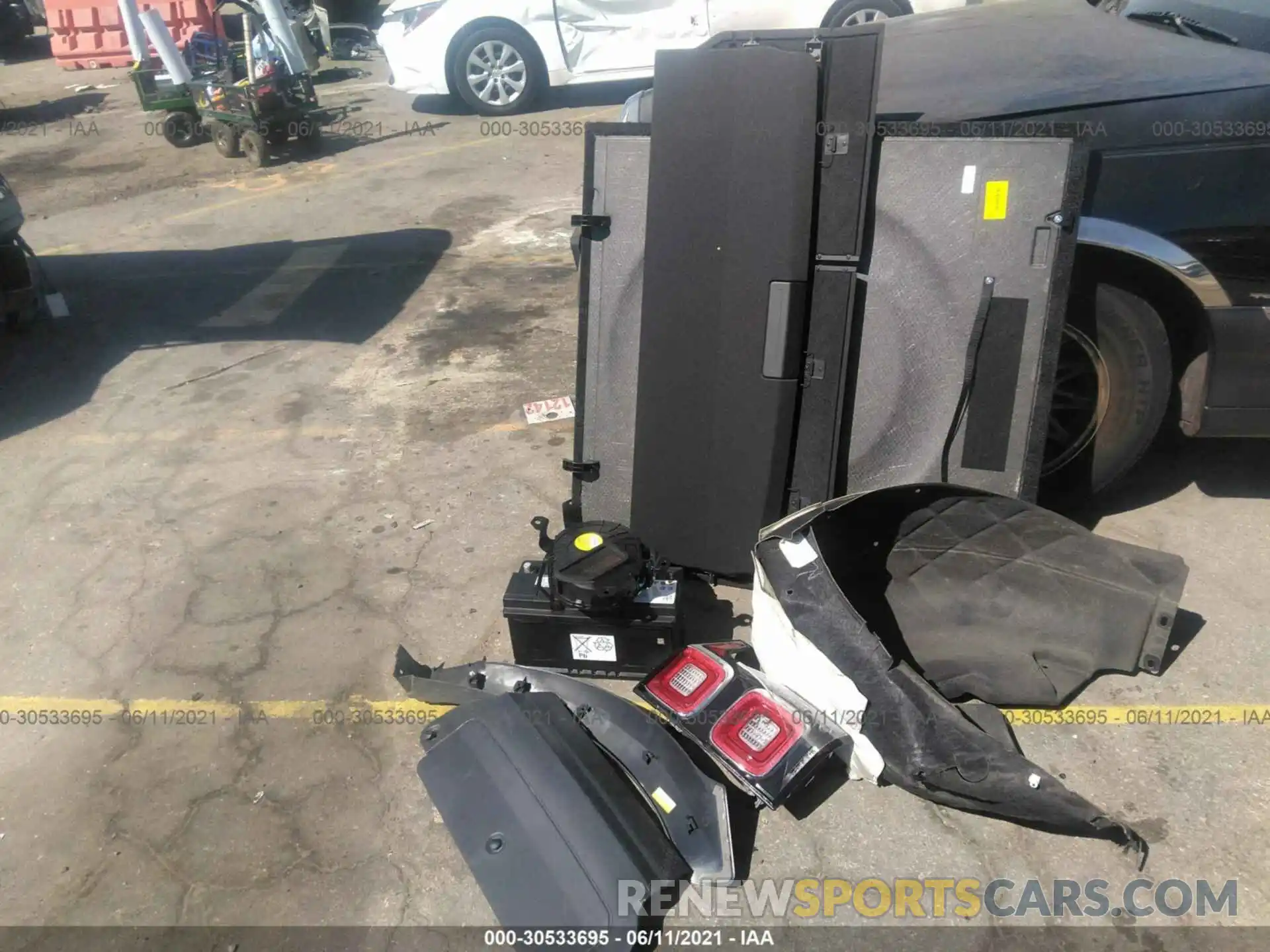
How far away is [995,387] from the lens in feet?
10.1

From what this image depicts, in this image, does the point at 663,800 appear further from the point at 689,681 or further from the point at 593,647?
the point at 593,647

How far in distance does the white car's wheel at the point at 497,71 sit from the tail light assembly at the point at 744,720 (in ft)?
28.3

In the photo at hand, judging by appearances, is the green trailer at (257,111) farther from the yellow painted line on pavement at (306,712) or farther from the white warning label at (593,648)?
the white warning label at (593,648)

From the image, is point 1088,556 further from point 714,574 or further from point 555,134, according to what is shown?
point 555,134

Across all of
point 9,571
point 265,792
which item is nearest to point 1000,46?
point 265,792

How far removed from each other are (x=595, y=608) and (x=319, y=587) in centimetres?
126

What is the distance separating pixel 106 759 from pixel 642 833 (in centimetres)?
172

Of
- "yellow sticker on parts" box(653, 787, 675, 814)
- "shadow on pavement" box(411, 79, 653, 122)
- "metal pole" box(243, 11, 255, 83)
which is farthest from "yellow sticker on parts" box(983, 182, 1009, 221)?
"metal pole" box(243, 11, 255, 83)

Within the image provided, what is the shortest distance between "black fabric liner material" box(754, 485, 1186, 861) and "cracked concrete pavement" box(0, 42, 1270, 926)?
0.18m

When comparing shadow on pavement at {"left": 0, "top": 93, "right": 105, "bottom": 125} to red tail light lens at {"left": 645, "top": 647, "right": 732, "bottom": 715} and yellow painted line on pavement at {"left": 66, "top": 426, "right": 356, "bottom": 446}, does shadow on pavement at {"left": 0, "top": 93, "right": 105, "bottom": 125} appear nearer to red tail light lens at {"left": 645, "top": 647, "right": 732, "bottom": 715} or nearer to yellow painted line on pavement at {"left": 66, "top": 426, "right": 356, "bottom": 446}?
yellow painted line on pavement at {"left": 66, "top": 426, "right": 356, "bottom": 446}

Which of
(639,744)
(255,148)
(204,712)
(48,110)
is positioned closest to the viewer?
(639,744)

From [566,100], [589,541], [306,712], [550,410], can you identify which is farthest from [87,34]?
[589,541]

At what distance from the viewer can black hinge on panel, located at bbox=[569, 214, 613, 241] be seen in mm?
3158

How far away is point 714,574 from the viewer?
3.29m
